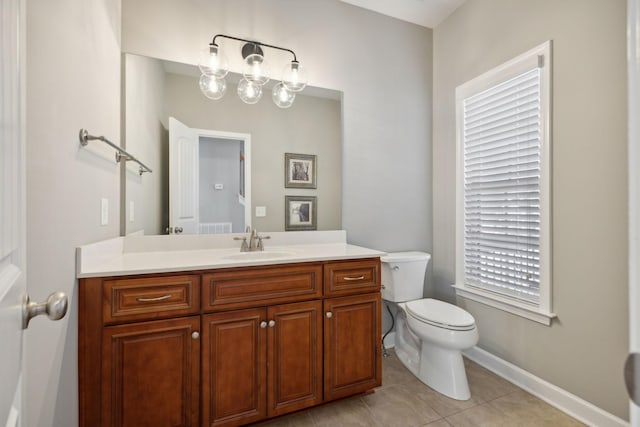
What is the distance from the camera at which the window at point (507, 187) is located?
5.94 ft

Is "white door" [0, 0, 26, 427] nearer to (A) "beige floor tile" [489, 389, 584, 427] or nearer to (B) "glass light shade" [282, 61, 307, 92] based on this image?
(B) "glass light shade" [282, 61, 307, 92]

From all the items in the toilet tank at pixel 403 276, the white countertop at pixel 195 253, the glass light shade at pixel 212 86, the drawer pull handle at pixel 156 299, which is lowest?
the toilet tank at pixel 403 276

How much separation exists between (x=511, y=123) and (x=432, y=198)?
864mm

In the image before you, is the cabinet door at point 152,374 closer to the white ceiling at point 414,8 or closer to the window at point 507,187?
the window at point 507,187

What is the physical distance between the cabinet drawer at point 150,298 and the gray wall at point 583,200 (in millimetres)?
2029

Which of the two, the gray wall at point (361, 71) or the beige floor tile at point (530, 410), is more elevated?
the gray wall at point (361, 71)

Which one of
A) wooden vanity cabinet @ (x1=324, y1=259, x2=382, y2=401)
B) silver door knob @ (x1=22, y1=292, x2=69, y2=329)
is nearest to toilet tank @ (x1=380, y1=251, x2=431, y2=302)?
wooden vanity cabinet @ (x1=324, y1=259, x2=382, y2=401)

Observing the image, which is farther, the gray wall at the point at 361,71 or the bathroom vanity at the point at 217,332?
the gray wall at the point at 361,71

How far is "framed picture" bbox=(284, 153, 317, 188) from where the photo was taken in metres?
2.12

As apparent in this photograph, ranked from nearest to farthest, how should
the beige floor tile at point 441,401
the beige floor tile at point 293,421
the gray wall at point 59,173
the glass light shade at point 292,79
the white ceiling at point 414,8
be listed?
the gray wall at point 59,173
the beige floor tile at point 293,421
the beige floor tile at point 441,401
the glass light shade at point 292,79
the white ceiling at point 414,8

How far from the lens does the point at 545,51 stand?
5.85ft

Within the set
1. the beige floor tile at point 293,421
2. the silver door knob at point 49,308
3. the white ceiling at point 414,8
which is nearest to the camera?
the silver door knob at point 49,308

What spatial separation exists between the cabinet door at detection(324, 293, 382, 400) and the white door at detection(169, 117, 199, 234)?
39.9 inches

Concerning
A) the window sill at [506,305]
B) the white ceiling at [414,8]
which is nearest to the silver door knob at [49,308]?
the window sill at [506,305]
